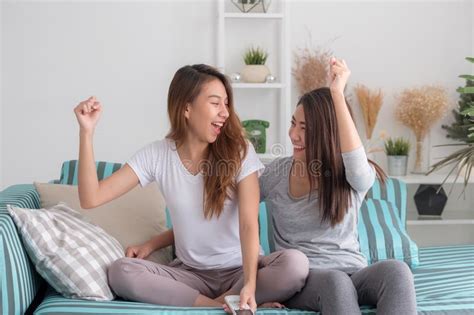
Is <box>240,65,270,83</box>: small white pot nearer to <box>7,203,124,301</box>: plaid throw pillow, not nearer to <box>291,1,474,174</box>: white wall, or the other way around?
<box>291,1,474,174</box>: white wall

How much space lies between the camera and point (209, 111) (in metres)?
2.39

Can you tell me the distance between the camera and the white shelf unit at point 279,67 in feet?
12.9

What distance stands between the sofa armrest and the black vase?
240 centimetres

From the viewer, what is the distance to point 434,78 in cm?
427

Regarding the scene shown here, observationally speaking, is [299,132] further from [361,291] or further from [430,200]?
[430,200]

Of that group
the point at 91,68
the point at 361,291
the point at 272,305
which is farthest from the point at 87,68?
the point at 361,291

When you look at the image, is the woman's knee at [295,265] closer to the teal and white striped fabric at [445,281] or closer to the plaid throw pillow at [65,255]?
the teal and white striped fabric at [445,281]

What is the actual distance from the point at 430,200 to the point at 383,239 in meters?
1.40

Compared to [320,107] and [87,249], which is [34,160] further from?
[320,107]

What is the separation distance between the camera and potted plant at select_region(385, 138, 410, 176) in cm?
404

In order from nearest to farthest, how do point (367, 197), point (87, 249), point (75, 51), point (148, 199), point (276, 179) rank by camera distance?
point (87, 249) < point (276, 179) < point (148, 199) < point (367, 197) < point (75, 51)

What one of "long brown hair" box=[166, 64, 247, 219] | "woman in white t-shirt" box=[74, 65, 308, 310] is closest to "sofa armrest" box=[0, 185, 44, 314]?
"woman in white t-shirt" box=[74, 65, 308, 310]

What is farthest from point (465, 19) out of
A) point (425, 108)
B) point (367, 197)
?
point (367, 197)

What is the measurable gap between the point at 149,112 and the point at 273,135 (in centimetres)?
73
